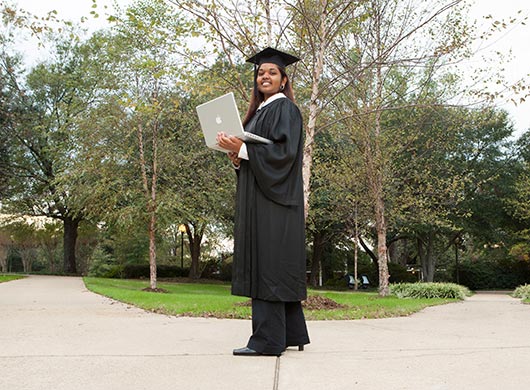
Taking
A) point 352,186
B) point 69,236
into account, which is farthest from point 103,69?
point 69,236

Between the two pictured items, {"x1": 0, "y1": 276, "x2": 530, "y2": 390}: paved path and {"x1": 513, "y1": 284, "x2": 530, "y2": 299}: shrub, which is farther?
{"x1": 513, "y1": 284, "x2": 530, "y2": 299}: shrub

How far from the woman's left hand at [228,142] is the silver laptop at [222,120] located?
0.03 metres

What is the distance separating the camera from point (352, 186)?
61.0 feet

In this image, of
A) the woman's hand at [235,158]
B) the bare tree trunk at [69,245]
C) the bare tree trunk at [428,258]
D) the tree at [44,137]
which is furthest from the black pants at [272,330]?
the bare tree trunk at [69,245]

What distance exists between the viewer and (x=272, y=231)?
4.19 metres

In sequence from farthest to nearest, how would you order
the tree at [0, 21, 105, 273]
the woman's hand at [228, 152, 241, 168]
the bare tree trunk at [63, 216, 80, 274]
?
1. the bare tree trunk at [63, 216, 80, 274]
2. the tree at [0, 21, 105, 273]
3. the woman's hand at [228, 152, 241, 168]

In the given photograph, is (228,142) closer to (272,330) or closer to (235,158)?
(235,158)

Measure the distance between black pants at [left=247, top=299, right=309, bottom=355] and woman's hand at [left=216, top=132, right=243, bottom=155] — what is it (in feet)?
3.93

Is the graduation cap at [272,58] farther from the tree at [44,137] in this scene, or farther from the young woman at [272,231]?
the tree at [44,137]

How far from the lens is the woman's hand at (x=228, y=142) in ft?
13.6

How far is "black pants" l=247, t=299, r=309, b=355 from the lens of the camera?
13.5 ft

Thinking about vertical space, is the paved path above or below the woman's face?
below

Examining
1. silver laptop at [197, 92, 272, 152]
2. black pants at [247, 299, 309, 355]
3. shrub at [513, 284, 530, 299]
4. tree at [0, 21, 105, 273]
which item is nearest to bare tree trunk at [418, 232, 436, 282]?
shrub at [513, 284, 530, 299]

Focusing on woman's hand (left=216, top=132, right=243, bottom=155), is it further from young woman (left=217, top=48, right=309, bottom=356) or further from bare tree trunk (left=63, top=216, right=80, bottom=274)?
bare tree trunk (left=63, top=216, right=80, bottom=274)
